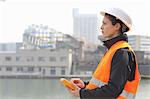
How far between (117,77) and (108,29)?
12 centimetres

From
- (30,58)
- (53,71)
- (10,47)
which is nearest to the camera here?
(53,71)

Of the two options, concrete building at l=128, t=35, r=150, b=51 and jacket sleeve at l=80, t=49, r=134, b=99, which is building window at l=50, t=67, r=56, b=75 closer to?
concrete building at l=128, t=35, r=150, b=51

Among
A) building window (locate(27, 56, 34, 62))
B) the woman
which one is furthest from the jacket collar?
building window (locate(27, 56, 34, 62))

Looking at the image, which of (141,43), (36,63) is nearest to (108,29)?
(36,63)

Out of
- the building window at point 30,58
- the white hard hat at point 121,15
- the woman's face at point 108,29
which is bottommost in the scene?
the building window at point 30,58

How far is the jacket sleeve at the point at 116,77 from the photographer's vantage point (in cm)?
68

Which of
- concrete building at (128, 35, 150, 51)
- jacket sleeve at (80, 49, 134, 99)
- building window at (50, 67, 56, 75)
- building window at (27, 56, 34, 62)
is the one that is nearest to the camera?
jacket sleeve at (80, 49, 134, 99)

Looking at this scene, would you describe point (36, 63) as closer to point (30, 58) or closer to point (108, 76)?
→ point (30, 58)

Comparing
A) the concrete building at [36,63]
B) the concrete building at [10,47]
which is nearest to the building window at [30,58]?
the concrete building at [36,63]

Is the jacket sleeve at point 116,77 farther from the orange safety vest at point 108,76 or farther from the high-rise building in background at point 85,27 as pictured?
the high-rise building in background at point 85,27

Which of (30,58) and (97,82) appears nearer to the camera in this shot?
(97,82)

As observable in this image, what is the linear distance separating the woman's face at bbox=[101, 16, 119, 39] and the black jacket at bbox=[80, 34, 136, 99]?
57 millimetres

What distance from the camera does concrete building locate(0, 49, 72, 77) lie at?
24859 mm

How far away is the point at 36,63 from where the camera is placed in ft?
82.8
